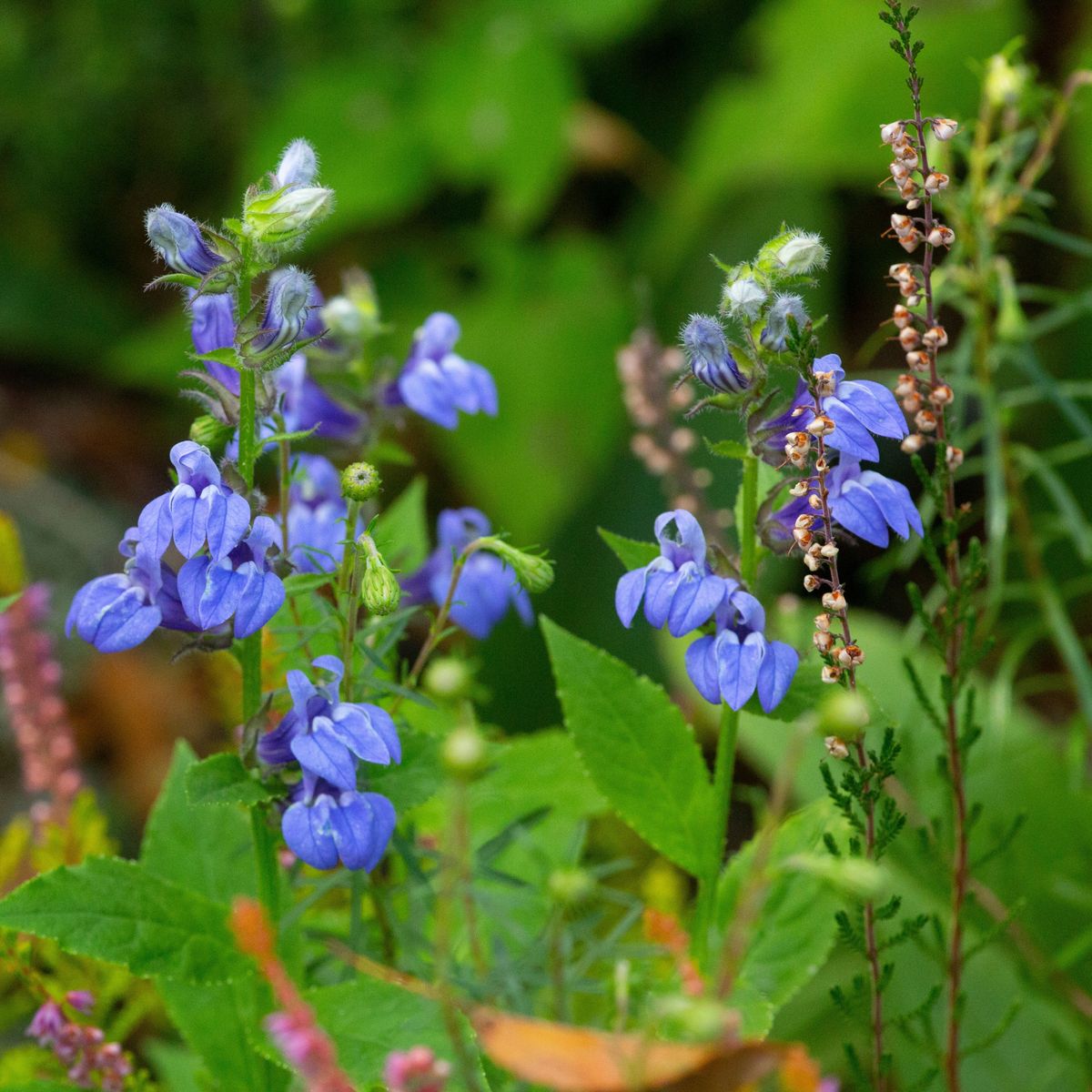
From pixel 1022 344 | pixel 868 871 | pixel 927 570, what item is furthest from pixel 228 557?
pixel 927 570

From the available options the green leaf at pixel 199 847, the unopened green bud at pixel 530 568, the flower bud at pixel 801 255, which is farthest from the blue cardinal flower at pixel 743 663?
the green leaf at pixel 199 847

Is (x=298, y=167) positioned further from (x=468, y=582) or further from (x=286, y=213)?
(x=468, y=582)

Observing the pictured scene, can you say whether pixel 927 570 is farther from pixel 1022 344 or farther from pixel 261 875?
pixel 261 875

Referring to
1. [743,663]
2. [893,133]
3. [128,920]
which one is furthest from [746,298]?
[128,920]

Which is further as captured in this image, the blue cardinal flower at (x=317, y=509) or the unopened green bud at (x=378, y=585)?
the blue cardinal flower at (x=317, y=509)

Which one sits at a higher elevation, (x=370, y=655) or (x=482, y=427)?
(x=482, y=427)

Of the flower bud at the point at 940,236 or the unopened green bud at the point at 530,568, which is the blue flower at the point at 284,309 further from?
the flower bud at the point at 940,236
